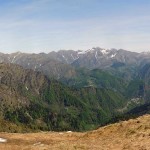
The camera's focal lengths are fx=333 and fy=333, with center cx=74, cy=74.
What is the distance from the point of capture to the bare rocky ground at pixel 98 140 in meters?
40.6

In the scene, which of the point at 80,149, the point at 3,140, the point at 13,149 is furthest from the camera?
the point at 3,140

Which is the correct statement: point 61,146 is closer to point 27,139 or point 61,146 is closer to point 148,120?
point 27,139

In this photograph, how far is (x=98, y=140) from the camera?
49.4 meters

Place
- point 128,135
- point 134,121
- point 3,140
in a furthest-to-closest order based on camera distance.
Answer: point 134,121, point 3,140, point 128,135

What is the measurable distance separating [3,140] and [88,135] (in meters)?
13.6

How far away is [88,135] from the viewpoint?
54.7 metres

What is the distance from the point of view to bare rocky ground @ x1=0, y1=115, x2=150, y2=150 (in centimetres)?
4056

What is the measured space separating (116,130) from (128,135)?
5572mm

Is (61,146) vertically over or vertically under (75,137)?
over

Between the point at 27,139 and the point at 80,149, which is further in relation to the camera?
the point at 27,139

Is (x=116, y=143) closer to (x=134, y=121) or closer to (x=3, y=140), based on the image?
(x=134, y=121)

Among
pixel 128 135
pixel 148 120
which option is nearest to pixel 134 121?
pixel 148 120

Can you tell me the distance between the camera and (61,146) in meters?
40.3

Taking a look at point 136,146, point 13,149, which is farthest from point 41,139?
point 136,146
